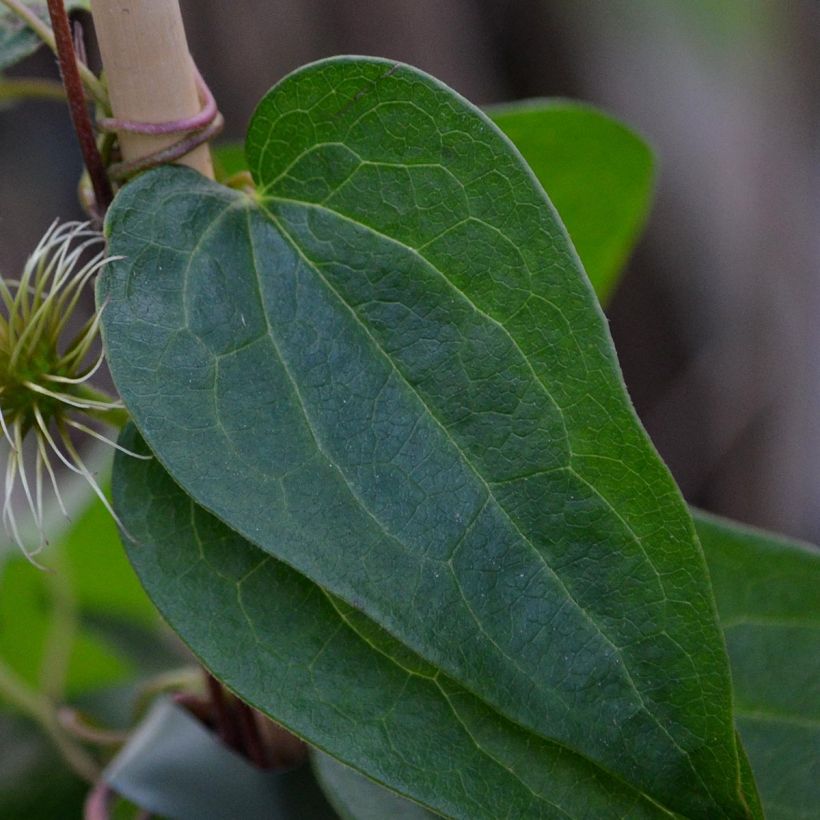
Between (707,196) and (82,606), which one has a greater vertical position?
(82,606)

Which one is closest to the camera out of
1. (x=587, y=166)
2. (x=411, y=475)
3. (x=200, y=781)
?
(x=411, y=475)

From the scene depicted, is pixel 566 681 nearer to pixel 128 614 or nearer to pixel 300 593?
pixel 300 593

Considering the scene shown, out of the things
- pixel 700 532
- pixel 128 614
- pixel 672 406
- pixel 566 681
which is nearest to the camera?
pixel 566 681

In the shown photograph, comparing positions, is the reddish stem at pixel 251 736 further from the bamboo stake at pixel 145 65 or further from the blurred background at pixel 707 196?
the blurred background at pixel 707 196

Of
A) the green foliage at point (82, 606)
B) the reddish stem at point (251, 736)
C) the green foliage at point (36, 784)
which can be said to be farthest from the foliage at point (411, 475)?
the green foliage at point (82, 606)

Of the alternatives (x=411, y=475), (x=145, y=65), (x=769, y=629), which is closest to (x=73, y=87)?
(x=145, y=65)

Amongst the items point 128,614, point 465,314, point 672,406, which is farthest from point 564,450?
point 672,406

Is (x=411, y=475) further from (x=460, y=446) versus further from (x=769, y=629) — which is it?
(x=769, y=629)
